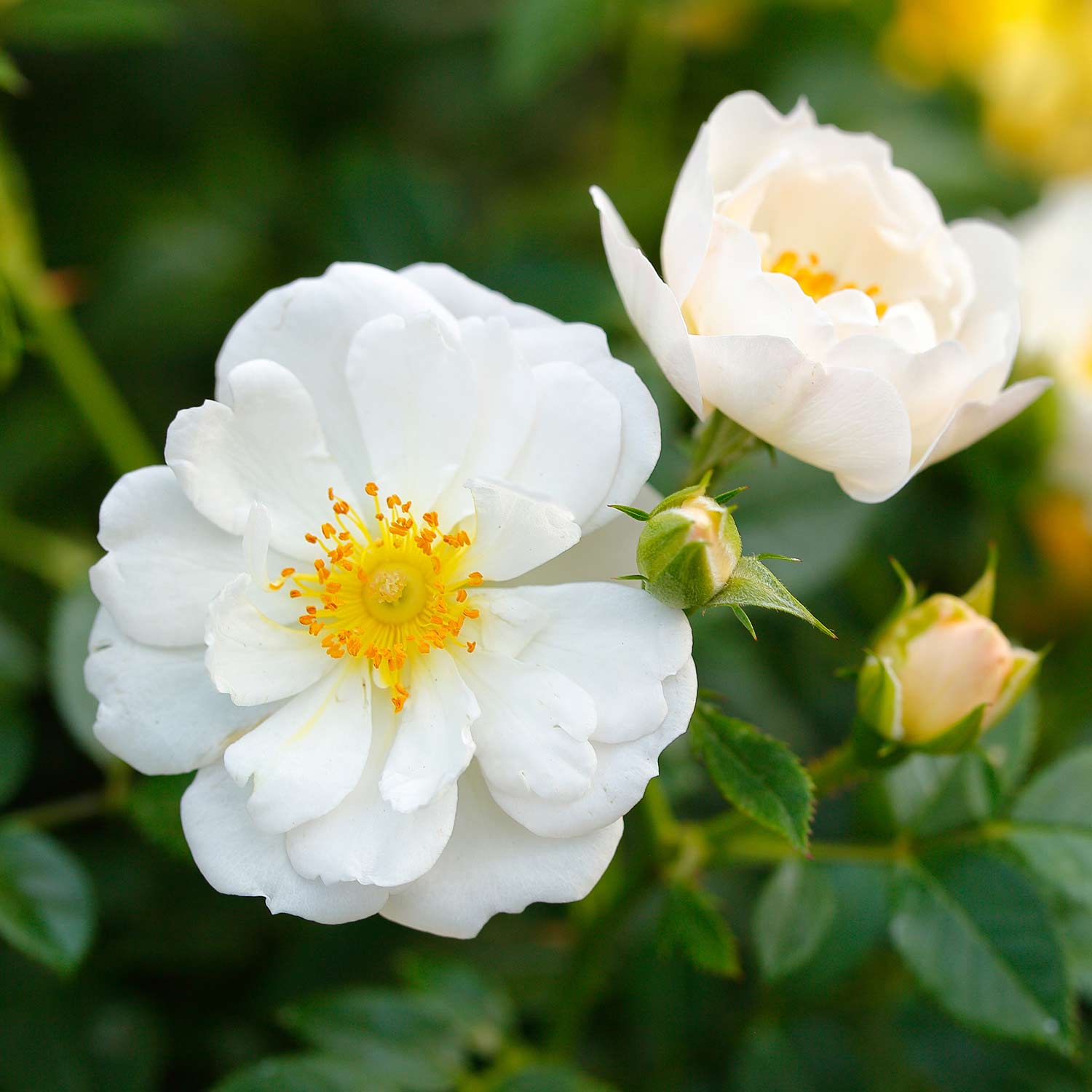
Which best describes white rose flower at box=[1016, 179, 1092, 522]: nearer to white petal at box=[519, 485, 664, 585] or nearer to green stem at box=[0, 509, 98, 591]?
white petal at box=[519, 485, 664, 585]

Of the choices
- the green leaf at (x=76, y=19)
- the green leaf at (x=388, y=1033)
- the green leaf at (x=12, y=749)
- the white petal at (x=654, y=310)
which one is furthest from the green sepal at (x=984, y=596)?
the green leaf at (x=76, y=19)

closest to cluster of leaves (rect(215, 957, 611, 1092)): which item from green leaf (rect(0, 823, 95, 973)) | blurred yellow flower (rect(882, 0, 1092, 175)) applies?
green leaf (rect(0, 823, 95, 973))

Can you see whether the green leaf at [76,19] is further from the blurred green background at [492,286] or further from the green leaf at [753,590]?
the green leaf at [753,590]

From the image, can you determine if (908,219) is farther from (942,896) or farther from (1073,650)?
(1073,650)

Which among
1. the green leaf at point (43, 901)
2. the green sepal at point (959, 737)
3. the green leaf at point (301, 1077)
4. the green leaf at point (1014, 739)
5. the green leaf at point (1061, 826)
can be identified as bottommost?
the green leaf at point (301, 1077)

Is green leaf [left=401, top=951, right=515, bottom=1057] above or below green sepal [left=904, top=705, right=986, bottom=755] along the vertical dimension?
below

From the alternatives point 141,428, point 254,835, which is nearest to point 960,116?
point 141,428

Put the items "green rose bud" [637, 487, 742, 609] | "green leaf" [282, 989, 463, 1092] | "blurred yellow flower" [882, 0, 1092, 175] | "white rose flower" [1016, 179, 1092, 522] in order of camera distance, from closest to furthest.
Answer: "green rose bud" [637, 487, 742, 609] → "green leaf" [282, 989, 463, 1092] → "white rose flower" [1016, 179, 1092, 522] → "blurred yellow flower" [882, 0, 1092, 175]
